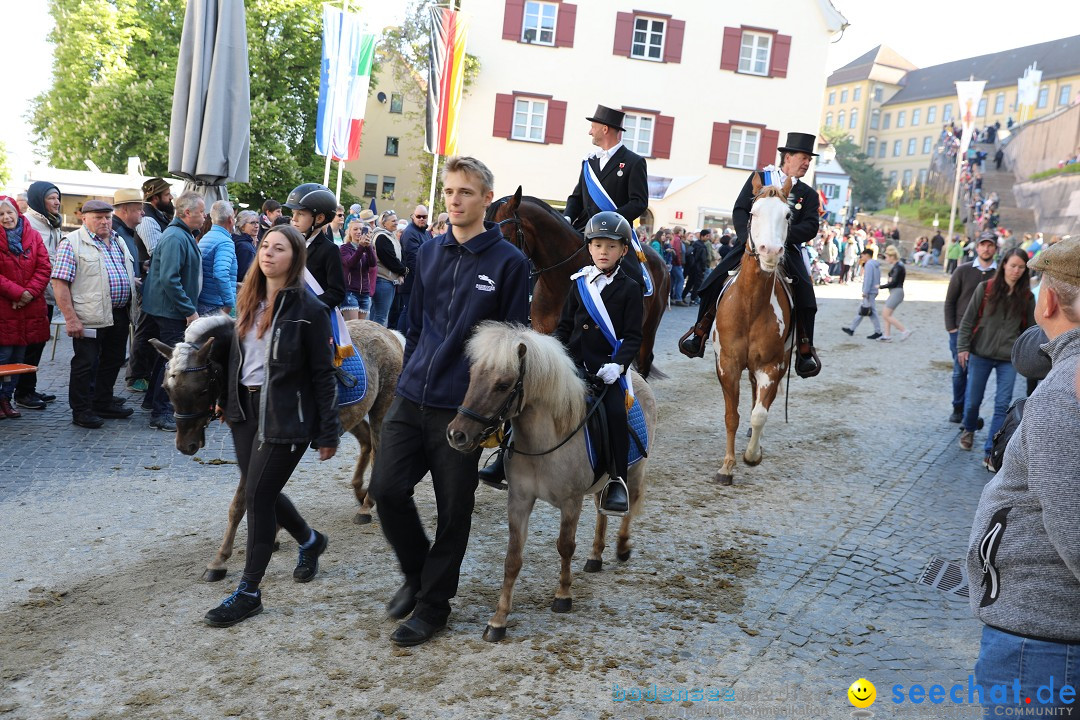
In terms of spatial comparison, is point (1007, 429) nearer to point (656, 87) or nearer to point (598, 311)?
point (598, 311)

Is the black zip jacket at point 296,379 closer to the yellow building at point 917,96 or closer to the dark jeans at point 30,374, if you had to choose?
the dark jeans at point 30,374

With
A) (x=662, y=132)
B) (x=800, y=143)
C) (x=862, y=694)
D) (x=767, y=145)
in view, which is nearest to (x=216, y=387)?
(x=862, y=694)

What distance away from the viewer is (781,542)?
6543mm

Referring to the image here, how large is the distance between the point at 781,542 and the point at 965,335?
4764mm

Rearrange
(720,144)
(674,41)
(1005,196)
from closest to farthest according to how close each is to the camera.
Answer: (674,41) < (720,144) < (1005,196)

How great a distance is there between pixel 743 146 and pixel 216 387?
31890 mm

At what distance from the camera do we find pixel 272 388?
459 centimetres

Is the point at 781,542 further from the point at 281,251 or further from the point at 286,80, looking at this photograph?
the point at 286,80

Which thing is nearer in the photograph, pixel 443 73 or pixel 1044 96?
pixel 443 73

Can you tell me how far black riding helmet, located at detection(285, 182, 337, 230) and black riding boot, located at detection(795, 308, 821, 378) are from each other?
4.64 metres

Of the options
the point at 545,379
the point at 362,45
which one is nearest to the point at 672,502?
the point at 545,379

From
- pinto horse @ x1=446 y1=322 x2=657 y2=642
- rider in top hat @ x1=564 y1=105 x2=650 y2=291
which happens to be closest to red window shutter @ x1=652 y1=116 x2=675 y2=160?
rider in top hat @ x1=564 y1=105 x2=650 y2=291

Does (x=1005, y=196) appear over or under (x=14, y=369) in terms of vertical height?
over

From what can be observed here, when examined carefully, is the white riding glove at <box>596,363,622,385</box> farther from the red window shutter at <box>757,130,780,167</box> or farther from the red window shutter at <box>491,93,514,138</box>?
the red window shutter at <box>757,130,780,167</box>
